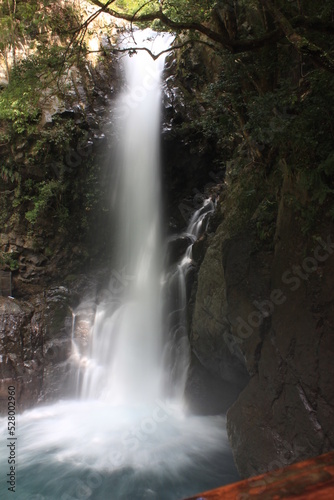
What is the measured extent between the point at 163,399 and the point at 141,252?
4720 millimetres

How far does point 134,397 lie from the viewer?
351 inches

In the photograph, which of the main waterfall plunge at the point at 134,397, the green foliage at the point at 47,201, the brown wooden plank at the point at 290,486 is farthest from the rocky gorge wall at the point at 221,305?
the brown wooden plank at the point at 290,486

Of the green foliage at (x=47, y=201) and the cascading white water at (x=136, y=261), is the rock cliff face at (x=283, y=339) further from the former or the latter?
the green foliage at (x=47, y=201)

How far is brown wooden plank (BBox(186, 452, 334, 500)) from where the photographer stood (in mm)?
916

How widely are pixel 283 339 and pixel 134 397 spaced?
5.16 m

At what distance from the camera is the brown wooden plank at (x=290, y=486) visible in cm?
92

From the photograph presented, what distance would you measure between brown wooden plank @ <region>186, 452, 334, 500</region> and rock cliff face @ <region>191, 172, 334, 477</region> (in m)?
3.81

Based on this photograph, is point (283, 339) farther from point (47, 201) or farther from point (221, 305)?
point (47, 201)

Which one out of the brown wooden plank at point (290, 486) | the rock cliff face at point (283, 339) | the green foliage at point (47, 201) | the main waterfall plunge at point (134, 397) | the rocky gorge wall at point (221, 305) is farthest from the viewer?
the green foliage at point (47, 201)

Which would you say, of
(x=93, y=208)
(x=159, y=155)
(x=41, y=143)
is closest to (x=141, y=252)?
(x=93, y=208)

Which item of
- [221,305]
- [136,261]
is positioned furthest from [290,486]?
[136,261]

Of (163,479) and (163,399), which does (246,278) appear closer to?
(163,479)

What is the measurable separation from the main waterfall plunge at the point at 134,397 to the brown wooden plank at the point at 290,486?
589 cm

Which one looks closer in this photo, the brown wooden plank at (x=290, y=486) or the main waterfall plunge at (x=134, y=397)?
the brown wooden plank at (x=290, y=486)
